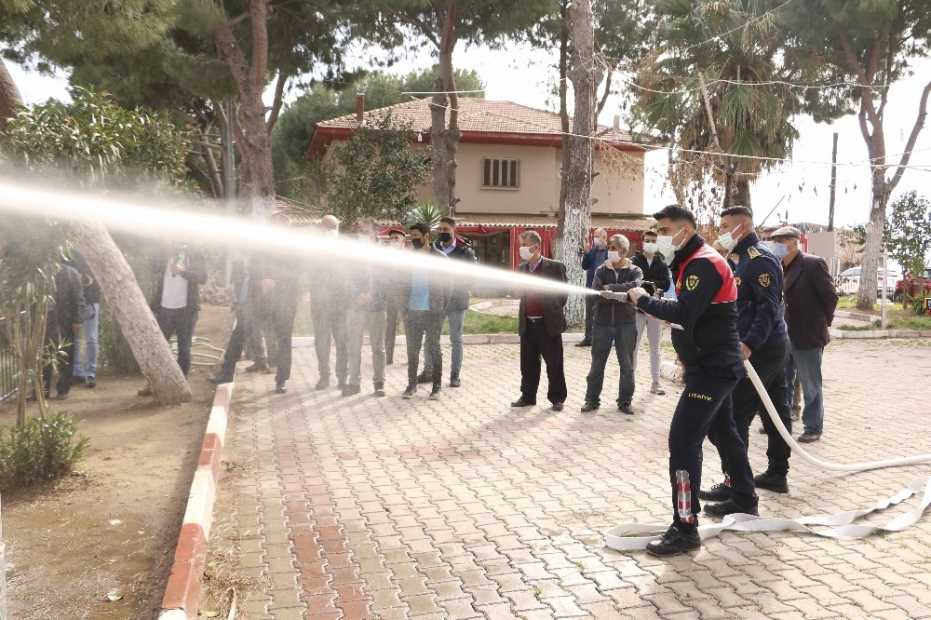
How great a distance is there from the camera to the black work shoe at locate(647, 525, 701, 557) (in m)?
4.51

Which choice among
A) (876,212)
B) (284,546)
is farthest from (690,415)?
(876,212)

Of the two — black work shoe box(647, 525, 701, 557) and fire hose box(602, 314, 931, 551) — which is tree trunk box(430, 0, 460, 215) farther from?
black work shoe box(647, 525, 701, 557)

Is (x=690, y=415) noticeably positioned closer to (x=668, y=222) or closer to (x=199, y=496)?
(x=668, y=222)

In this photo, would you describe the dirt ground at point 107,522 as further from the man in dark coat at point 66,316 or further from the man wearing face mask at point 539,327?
the man wearing face mask at point 539,327

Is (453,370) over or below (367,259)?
below

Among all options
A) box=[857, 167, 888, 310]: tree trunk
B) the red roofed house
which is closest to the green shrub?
box=[857, 167, 888, 310]: tree trunk

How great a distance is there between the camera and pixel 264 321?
10188 millimetres

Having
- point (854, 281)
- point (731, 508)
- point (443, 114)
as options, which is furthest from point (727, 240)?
point (854, 281)

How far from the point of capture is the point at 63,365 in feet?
29.3

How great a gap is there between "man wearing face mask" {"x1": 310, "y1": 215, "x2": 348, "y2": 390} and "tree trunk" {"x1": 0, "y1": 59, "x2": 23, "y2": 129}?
3.19 metres

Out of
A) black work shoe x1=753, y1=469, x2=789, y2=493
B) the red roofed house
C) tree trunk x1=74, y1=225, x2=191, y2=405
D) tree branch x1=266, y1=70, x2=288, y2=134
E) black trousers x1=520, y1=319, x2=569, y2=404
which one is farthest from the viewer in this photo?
the red roofed house

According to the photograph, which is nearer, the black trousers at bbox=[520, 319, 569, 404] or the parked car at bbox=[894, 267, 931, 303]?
the black trousers at bbox=[520, 319, 569, 404]

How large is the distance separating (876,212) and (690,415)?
1941cm

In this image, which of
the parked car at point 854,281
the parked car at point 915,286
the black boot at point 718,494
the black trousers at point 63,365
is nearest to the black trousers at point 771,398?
the black boot at point 718,494
